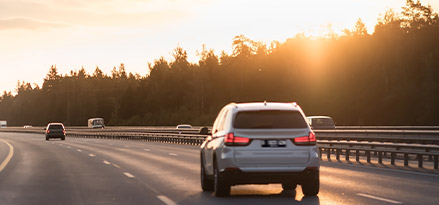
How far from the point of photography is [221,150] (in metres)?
13.3

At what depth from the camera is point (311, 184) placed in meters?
13.5

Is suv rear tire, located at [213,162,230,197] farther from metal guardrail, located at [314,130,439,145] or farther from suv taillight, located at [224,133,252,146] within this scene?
metal guardrail, located at [314,130,439,145]

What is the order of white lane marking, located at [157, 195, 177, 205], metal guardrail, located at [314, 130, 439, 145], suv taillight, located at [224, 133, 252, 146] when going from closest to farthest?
1. white lane marking, located at [157, 195, 177, 205]
2. suv taillight, located at [224, 133, 252, 146]
3. metal guardrail, located at [314, 130, 439, 145]

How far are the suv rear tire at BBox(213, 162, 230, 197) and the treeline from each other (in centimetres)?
7530

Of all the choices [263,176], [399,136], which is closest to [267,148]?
[263,176]

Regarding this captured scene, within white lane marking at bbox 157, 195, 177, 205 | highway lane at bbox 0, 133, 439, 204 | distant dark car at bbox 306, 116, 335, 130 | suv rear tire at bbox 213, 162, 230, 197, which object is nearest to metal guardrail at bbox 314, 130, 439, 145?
distant dark car at bbox 306, 116, 335, 130

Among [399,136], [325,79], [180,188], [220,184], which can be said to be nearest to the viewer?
[220,184]

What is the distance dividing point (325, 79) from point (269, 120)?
11204cm

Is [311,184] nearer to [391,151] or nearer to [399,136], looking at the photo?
[391,151]

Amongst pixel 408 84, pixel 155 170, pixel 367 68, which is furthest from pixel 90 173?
pixel 367 68

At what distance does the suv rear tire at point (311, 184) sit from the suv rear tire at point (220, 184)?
1369 millimetres

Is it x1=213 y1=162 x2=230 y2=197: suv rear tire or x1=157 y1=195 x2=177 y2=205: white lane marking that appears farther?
x1=213 y1=162 x2=230 y2=197: suv rear tire

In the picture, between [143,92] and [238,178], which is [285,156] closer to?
[238,178]

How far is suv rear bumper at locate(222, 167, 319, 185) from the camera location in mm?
12977
